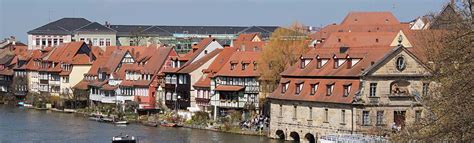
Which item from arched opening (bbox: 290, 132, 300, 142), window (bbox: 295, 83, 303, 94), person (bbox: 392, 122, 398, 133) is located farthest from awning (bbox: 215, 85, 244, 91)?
person (bbox: 392, 122, 398, 133)

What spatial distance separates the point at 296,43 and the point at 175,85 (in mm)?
10441

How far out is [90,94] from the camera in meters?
69.1

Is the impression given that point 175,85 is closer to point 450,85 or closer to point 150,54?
point 150,54

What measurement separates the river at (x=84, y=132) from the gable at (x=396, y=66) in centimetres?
624

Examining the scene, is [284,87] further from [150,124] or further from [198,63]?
[198,63]

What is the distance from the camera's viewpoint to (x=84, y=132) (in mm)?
49469

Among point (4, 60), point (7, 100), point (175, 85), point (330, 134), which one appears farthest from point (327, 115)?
point (4, 60)

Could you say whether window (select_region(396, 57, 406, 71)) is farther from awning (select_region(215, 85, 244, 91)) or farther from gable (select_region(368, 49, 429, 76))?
awning (select_region(215, 85, 244, 91))

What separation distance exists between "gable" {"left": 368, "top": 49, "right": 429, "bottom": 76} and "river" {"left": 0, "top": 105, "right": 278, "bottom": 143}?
6.24m

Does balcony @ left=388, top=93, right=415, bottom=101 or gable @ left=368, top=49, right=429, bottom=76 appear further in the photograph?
balcony @ left=388, top=93, right=415, bottom=101

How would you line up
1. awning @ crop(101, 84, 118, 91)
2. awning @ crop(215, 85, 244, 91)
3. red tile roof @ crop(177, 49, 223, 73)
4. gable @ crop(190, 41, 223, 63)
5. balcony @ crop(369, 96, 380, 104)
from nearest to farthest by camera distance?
1. balcony @ crop(369, 96, 380, 104)
2. awning @ crop(215, 85, 244, 91)
3. red tile roof @ crop(177, 49, 223, 73)
4. gable @ crop(190, 41, 223, 63)
5. awning @ crop(101, 84, 118, 91)

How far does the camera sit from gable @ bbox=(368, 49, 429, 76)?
3997 cm

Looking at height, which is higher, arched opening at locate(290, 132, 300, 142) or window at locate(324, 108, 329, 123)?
window at locate(324, 108, 329, 123)

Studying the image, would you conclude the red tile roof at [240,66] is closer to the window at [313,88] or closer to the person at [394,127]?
the window at [313,88]
